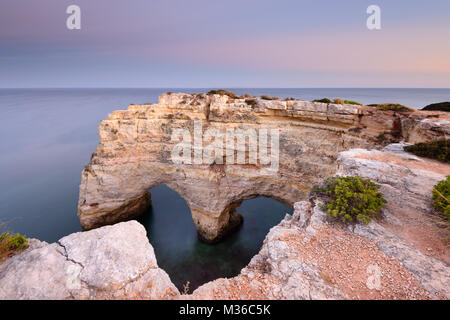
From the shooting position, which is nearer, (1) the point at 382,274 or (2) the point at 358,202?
(1) the point at 382,274

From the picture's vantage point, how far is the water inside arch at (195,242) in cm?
1397

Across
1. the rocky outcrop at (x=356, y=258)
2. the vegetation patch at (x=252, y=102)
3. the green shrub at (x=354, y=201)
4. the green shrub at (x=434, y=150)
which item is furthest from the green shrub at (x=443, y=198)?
the vegetation patch at (x=252, y=102)

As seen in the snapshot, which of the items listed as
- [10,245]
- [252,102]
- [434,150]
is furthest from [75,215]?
[434,150]

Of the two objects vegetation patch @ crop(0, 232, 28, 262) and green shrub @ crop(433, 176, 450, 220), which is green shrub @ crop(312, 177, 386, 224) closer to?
green shrub @ crop(433, 176, 450, 220)

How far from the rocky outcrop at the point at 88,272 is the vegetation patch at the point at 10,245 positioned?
57cm

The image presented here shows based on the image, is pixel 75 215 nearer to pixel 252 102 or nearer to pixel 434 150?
pixel 252 102

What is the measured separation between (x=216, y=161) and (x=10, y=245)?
39.4ft

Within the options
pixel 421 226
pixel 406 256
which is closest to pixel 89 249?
pixel 406 256

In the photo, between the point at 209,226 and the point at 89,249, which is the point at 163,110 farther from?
the point at 89,249

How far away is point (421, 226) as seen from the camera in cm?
466

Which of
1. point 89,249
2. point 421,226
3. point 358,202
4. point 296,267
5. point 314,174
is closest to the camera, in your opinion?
point 89,249

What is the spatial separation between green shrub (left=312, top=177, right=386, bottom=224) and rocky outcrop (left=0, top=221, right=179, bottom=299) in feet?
14.7

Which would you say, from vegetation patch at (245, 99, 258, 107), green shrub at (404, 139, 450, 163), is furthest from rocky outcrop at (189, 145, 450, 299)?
vegetation patch at (245, 99, 258, 107)
